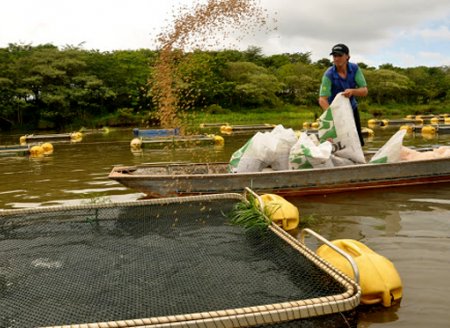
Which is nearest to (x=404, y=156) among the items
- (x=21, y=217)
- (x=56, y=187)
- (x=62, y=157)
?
(x=21, y=217)

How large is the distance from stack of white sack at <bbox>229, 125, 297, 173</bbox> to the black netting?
1.71 m

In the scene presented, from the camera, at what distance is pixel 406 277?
10.5 feet

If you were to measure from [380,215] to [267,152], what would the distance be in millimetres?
1655

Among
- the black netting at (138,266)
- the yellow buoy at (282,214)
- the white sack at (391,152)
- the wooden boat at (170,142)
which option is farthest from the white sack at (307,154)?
the wooden boat at (170,142)

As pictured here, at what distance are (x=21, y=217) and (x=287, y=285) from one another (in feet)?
8.95

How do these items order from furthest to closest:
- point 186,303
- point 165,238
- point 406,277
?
point 165,238
point 406,277
point 186,303

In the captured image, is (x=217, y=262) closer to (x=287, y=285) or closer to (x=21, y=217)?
(x=287, y=285)

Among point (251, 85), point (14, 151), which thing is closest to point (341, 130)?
point (14, 151)

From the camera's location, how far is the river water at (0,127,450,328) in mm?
2728

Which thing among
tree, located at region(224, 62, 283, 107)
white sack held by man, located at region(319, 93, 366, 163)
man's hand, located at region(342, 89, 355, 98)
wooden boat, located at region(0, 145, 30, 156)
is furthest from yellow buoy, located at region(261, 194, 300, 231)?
tree, located at region(224, 62, 283, 107)

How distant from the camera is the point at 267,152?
5.78 metres

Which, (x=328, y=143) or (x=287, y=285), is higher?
(x=328, y=143)

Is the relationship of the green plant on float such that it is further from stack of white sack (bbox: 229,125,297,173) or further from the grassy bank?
the grassy bank

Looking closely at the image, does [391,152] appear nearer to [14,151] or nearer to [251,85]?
[14,151]
